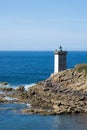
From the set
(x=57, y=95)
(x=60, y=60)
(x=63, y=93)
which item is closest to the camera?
(x=57, y=95)

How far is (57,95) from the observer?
69.6 m

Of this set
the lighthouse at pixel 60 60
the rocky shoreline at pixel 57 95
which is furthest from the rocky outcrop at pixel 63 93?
the lighthouse at pixel 60 60

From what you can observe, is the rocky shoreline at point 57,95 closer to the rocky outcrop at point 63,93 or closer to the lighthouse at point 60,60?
the rocky outcrop at point 63,93

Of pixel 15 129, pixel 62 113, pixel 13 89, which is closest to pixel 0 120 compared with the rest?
pixel 15 129

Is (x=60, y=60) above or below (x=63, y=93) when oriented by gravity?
above

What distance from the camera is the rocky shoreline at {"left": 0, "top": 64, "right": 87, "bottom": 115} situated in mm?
60041

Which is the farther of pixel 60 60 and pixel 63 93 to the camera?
pixel 60 60

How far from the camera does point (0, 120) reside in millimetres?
54312

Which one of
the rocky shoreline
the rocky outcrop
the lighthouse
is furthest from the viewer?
the lighthouse

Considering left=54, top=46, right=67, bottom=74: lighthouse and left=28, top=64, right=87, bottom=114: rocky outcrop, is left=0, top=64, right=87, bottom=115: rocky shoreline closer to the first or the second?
left=28, top=64, right=87, bottom=114: rocky outcrop

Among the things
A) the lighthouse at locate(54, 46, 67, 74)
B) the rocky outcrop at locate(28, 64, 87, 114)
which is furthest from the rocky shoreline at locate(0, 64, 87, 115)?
the lighthouse at locate(54, 46, 67, 74)

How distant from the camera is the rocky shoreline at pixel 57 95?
60.0 meters

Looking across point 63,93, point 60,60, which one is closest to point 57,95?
point 63,93

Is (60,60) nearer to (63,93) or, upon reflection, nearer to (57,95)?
(63,93)
